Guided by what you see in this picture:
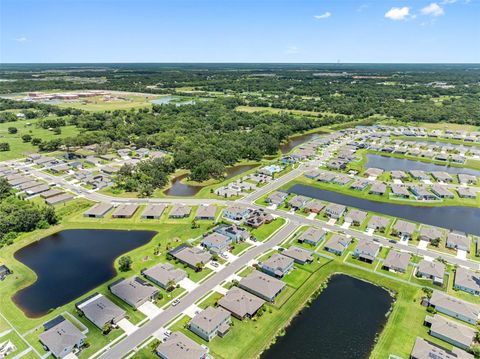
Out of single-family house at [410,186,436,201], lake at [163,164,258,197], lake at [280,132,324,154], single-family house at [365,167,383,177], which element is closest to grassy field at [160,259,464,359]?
single-family house at [410,186,436,201]

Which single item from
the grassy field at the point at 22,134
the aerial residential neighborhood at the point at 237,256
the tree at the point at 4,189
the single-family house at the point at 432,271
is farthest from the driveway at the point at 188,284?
the grassy field at the point at 22,134

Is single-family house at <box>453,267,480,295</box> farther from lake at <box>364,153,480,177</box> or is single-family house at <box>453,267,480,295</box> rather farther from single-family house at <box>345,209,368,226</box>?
lake at <box>364,153,480,177</box>

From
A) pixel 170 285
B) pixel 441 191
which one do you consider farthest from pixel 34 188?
pixel 441 191

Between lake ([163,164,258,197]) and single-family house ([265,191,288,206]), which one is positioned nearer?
single-family house ([265,191,288,206])

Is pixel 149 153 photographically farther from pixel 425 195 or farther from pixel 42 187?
pixel 425 195

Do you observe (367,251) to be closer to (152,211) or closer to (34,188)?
(152,211)

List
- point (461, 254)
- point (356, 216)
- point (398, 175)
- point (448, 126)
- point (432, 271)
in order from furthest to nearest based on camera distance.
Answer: point (448, 126) < point (398, 175) < point (356, 216) < point (461, 254) < point (432, 271)
